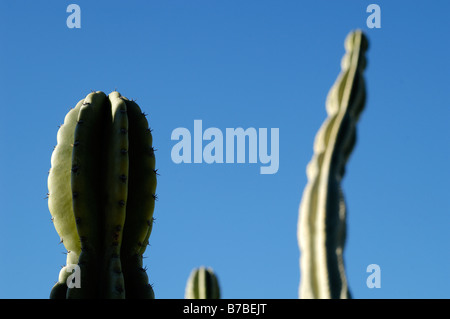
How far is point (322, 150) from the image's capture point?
6.68 feet

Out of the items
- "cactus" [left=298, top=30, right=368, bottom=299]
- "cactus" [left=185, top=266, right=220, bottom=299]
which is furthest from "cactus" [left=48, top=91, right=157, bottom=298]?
"cactus" [left=298, top=30, right=368, bottom=299]

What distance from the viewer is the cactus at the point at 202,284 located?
120 inches

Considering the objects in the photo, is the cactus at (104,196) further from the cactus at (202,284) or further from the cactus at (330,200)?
the cactus at (330,200)

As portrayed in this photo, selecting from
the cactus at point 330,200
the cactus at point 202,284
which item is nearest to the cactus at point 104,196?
the cactus at point 202,284

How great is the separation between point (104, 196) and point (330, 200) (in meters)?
2.50

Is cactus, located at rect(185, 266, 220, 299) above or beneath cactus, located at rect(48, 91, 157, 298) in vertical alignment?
beneath

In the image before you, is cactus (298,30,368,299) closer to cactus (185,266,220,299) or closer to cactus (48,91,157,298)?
cactus (185,266,220,299)

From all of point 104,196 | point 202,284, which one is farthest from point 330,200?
point 104,196

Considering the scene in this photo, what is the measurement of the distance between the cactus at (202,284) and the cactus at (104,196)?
0.83 meters

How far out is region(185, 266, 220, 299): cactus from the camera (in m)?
3.04

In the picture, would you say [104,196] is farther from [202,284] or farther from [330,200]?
[330,200]

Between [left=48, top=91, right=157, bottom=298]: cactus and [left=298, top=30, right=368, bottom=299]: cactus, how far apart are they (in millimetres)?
2128

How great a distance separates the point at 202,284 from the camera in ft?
10.1
